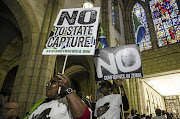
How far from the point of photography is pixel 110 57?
3168mm

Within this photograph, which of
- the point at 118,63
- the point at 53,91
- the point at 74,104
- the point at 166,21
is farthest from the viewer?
the point at 166,21

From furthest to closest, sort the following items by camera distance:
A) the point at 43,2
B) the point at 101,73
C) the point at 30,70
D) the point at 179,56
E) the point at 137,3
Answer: the point at 137,3
the point at 179,56
the point at 43,2
the point at 30,70
the point at 101,73

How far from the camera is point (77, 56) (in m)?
8.55

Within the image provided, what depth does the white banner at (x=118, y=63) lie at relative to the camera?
2.80 meters

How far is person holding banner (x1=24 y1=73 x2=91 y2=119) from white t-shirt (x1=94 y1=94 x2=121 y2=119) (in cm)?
101

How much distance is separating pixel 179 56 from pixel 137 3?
299 inches

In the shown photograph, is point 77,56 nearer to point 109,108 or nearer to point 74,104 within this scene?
point 109,108

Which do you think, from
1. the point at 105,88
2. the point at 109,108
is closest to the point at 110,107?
the point at 109,108

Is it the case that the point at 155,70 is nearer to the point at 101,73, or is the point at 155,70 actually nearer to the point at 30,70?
the point at 101,73

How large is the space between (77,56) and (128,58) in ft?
19.6

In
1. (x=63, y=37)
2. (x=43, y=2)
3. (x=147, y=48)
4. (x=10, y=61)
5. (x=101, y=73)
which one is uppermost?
(x=147, y=48)

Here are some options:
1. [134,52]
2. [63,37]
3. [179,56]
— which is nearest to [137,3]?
[179,56]

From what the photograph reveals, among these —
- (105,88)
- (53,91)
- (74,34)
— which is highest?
(74,34)

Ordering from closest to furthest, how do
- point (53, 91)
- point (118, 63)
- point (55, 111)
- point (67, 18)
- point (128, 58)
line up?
1. point (55, 111)
2. point (53, 91)
3. point (67, 18)
4. point (128, 58)
5. point (118, 63)
